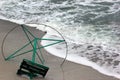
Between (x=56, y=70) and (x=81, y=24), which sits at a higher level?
(x=81, y=24)

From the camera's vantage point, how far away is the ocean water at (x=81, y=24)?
564cm

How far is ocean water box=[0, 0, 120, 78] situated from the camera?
18.5 feet

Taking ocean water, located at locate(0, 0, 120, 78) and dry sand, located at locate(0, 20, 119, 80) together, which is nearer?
dry sand, located at locate(0, 20, 119, 80)

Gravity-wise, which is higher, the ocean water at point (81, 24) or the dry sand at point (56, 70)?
the ocean water at point (81, 24)

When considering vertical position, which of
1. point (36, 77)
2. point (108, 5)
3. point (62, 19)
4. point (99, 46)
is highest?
point (108, 5)

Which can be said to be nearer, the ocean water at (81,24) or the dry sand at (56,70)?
the dry sand at (56,70)

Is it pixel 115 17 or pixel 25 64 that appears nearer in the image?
pixel 25 64

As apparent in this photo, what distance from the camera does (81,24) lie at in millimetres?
7652

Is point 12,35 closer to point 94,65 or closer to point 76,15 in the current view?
point 94,65

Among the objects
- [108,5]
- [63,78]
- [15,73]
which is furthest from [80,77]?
[108,5]

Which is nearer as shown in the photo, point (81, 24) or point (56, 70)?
point (56, 70)

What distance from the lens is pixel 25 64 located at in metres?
4.54

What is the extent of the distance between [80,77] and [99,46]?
149 cm

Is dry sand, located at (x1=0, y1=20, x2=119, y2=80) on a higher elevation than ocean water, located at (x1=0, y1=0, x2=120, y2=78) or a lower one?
lower
